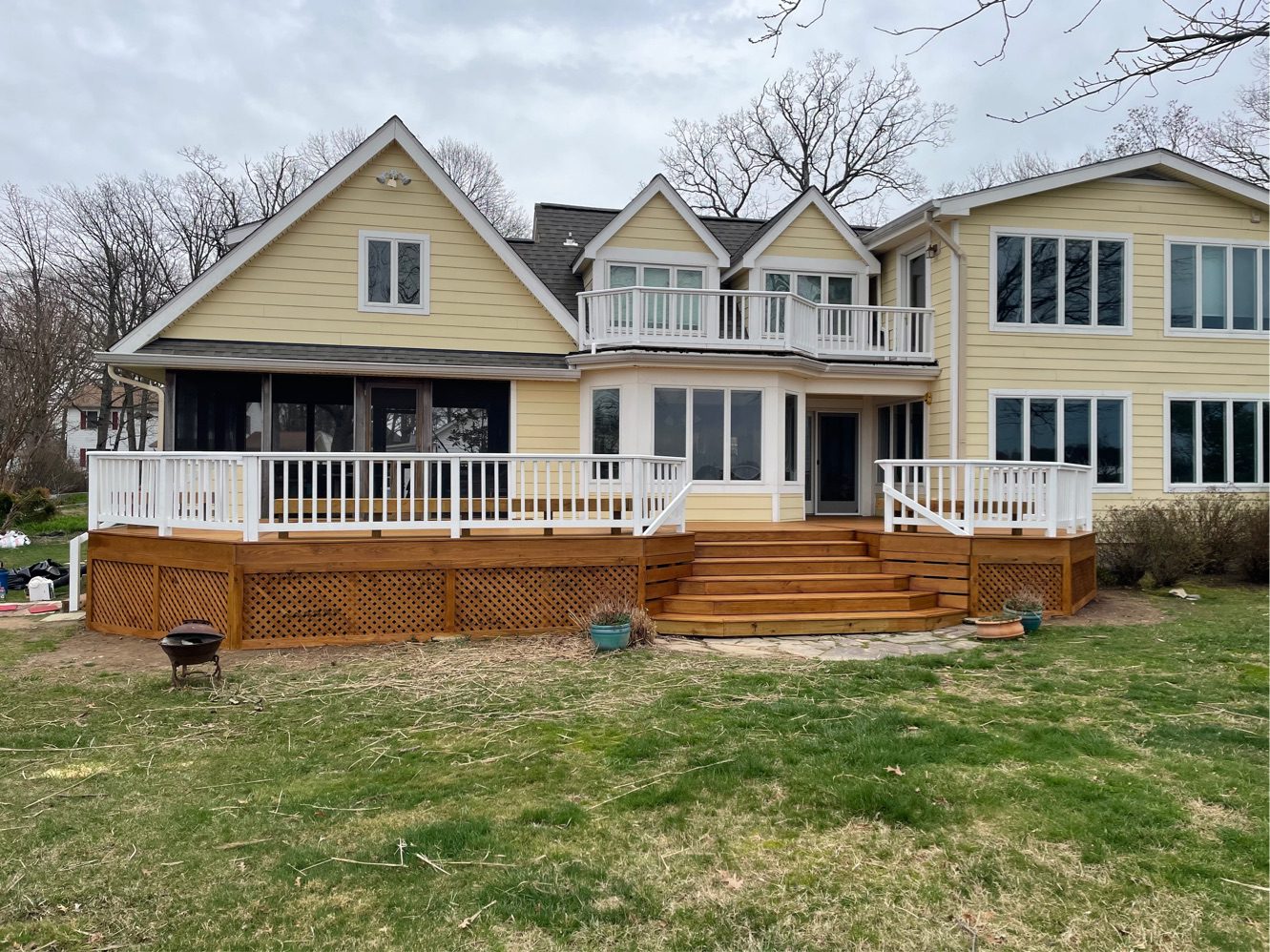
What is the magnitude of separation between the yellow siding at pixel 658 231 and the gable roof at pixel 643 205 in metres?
0.06

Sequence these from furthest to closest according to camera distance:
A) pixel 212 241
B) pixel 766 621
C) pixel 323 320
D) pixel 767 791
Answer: pixel 212 241
pixel 323 320
pixel 766 621
pixel 767 791

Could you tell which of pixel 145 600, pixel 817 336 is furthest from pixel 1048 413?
pixel 145 600

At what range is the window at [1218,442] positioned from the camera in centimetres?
1477

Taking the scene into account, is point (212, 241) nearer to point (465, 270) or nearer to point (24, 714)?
point (465, 270)

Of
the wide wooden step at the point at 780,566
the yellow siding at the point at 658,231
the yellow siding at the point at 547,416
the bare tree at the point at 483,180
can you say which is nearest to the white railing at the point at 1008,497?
the wide wooden step at the point at 780,566

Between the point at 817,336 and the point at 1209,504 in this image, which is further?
the point at 817,336

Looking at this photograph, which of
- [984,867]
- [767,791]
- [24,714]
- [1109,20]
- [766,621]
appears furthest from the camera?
[766,621]

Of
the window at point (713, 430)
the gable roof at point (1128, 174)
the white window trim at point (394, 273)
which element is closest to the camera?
the white window trim at point (394, 273)

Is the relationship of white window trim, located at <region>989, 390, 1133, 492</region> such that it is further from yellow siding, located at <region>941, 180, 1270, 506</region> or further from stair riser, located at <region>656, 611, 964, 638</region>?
stair riser, located at <region>656, 611, 964, 638</region>

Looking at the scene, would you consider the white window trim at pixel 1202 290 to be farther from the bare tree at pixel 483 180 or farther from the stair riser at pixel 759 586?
the bare tree at pixel 483 180

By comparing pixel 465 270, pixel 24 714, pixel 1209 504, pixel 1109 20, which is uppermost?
pixel 465 270

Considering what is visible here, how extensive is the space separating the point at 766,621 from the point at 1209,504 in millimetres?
9239

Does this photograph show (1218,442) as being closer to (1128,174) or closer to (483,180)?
(1128,174)

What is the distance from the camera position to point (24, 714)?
6215 millimetres
